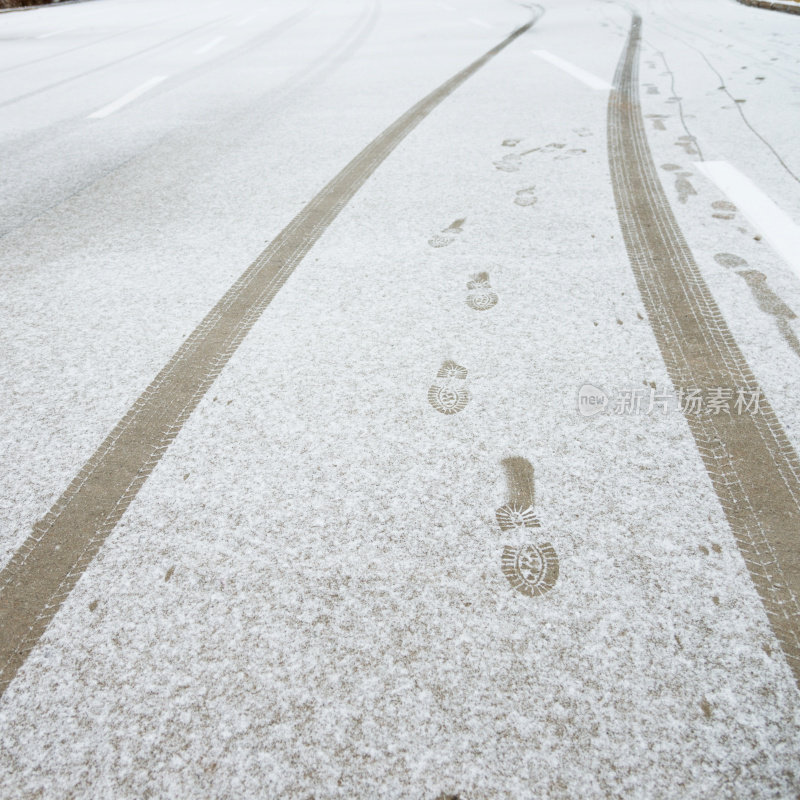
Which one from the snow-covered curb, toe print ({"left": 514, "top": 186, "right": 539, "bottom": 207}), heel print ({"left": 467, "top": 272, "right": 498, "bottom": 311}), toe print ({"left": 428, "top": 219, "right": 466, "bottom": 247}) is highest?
the snow-covered curb

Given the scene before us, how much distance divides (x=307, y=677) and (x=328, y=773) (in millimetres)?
191

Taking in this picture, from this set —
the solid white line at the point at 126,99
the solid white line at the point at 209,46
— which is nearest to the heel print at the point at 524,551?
the solid white line at the point at 126,99

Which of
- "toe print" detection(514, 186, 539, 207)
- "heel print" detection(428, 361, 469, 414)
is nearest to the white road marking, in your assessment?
"toe print" detection(514, 186, 539, 207)

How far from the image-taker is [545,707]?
1131 mm

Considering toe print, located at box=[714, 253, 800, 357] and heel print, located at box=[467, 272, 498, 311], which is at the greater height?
toe print, located at box=[714, 253, 800, 357]

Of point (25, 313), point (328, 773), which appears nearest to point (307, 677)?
point (328, 773)

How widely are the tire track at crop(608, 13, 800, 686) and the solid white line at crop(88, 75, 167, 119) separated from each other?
16.2 feet

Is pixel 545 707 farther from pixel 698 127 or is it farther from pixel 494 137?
pixel 698 127

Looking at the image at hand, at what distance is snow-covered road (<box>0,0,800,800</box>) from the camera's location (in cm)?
112

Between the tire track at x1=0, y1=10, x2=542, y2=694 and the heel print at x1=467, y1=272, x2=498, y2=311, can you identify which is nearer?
the tire track at x1=0, y1=10, x2=542, y2=694

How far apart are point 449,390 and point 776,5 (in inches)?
387

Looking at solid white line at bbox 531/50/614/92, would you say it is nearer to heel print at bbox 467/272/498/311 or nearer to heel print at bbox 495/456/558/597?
heel print at bbox 467/272/498/311

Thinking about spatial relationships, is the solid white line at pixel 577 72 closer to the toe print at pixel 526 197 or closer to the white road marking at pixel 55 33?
the toe print at pixel 526 197

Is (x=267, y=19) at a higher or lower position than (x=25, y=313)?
higher
